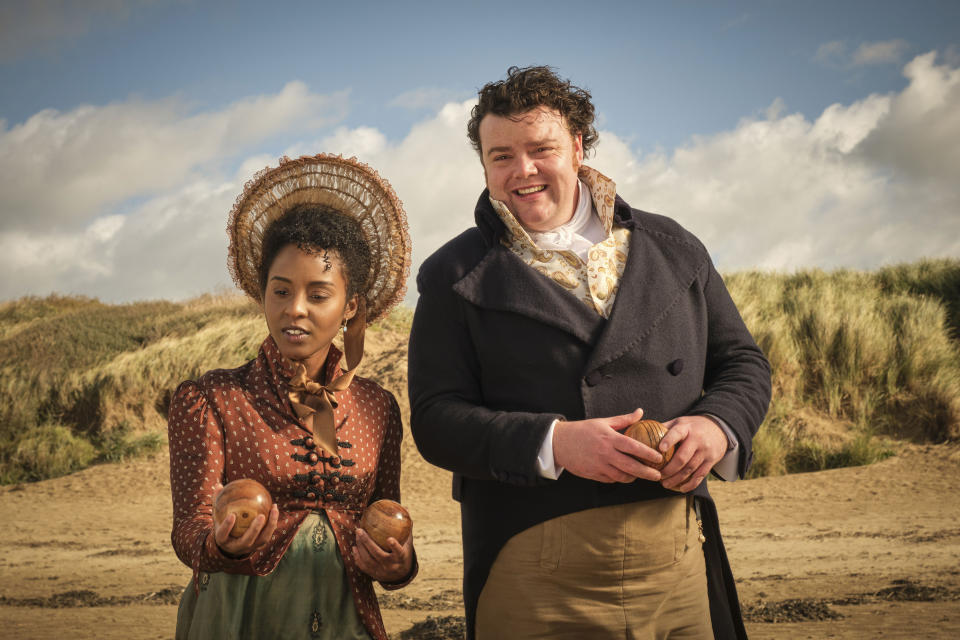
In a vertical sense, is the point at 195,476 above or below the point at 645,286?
below

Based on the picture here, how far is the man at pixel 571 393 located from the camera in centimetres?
222

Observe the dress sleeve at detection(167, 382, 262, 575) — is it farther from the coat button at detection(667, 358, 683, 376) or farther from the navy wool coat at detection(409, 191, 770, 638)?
the coat button at detection(667, 358, 683, 376)

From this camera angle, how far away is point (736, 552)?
731 centimetres

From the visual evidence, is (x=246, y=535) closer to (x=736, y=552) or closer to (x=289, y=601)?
(x=289, y=601)

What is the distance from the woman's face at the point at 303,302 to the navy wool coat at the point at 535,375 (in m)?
0.29

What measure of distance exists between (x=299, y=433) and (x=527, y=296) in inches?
32.1

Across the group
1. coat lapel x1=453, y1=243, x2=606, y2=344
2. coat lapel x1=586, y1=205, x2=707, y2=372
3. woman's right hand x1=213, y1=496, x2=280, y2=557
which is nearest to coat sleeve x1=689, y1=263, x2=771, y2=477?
coat lapel x1=586, y1=205, x2=707, y2=372

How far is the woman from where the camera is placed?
89.4 inches

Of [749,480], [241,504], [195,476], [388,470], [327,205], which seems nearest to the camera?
[241,504]

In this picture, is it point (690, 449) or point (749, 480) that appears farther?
point (749, 480)

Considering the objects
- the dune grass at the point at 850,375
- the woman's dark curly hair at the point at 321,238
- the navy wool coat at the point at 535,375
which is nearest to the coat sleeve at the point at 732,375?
the navy wool coat at the point at 535,375

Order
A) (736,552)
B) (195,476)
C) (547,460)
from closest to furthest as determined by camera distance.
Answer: (547,460)
(195,476)
(736,552)

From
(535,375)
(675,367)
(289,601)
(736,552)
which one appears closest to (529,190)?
(535,375)

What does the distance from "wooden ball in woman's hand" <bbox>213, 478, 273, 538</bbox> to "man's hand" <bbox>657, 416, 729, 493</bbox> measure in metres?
1.06
